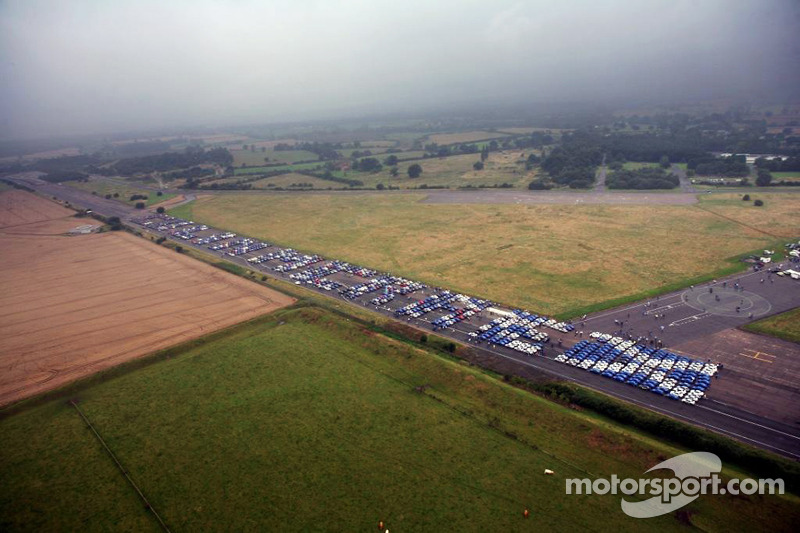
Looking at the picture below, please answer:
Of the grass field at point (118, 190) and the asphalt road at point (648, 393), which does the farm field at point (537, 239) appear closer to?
the asphalt road at point (648, 393)

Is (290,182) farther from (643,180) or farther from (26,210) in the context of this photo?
(643,180)

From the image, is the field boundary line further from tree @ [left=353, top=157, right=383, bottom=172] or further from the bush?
tree @ [left=353, top=157, right=383, bottom=172]

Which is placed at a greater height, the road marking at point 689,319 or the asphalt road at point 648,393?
the road marking at point 689,319

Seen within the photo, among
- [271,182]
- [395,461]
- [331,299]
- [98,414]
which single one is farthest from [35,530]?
[271,182]

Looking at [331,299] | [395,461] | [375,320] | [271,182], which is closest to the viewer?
[395,461]

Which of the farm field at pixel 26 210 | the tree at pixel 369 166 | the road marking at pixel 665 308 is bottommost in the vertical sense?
the road marking at pixel 665 308

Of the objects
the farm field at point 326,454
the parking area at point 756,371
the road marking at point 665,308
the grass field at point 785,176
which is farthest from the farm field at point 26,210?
Answer: the grass field at point 785,176

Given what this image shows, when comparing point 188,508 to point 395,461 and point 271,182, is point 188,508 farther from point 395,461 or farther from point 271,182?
point 271,182
